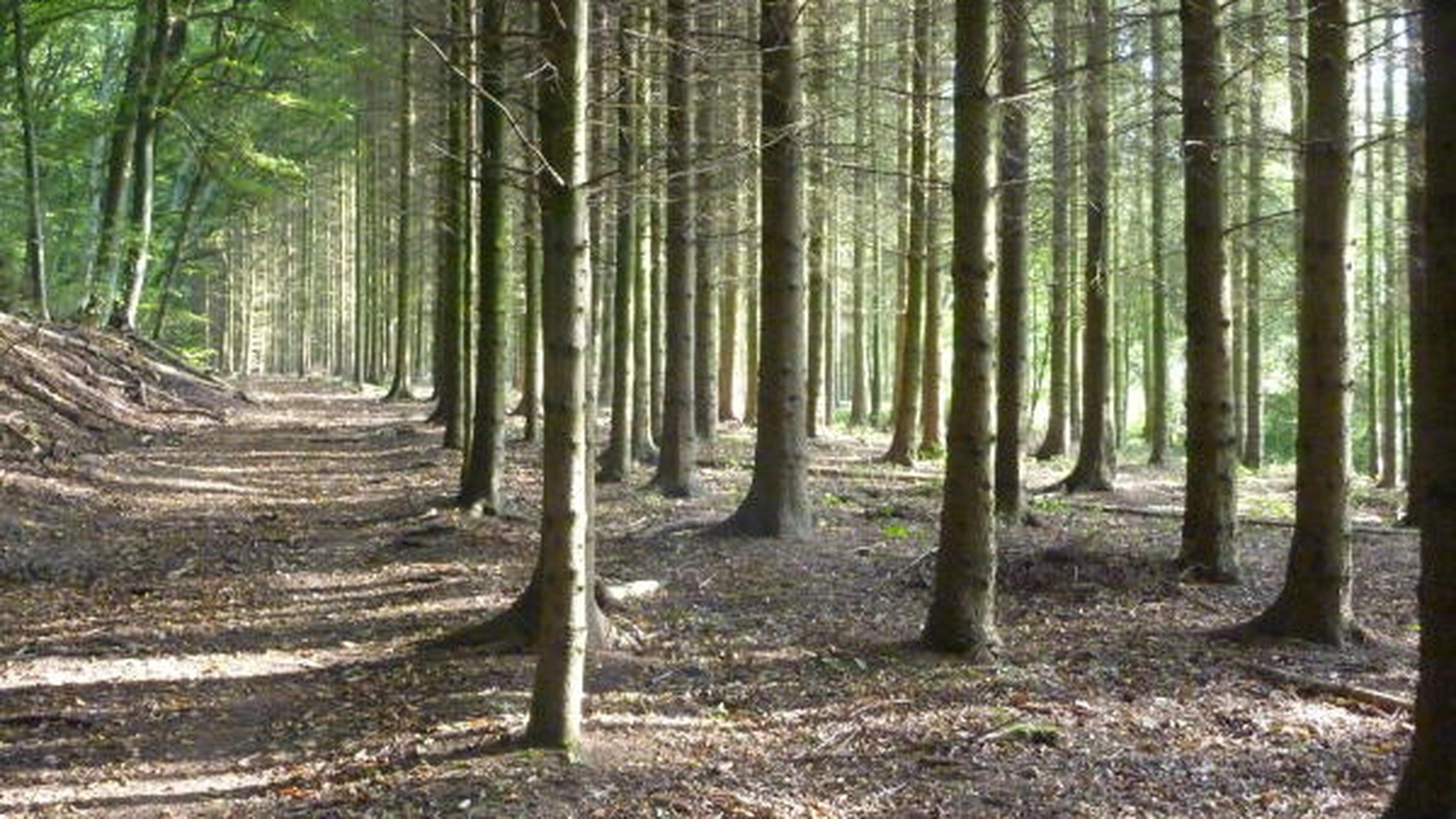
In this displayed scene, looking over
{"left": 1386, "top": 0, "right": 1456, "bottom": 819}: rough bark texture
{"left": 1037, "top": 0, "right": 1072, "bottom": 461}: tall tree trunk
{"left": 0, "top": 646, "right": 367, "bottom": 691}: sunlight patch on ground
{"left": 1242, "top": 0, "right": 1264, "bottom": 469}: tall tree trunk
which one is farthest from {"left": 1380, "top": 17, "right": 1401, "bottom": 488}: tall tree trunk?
{"left": 1386, "top": 0, "right": 1456, "bottom": 819}: rough bark texture

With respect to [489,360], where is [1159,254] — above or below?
above

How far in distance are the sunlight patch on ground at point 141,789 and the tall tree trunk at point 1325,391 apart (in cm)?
597

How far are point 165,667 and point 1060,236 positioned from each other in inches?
515

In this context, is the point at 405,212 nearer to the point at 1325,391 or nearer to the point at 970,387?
the point at 970,387

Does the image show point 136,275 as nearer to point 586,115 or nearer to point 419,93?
point 419,93

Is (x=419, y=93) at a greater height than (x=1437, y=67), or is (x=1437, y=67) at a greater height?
(x=419, y=93)

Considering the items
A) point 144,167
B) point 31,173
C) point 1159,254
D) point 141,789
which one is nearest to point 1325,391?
point 141,789

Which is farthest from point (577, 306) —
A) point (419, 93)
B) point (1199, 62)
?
point (419, 93)

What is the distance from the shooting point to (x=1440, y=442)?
13.0 feet

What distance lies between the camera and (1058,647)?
8.21m

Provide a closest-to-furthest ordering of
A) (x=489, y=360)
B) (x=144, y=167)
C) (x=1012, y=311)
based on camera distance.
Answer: (x=1012, y=311) → (x=489, y=360) → (x=144, y=167)

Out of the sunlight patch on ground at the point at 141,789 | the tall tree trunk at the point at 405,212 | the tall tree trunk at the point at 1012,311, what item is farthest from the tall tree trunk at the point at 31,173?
the sunlight patch on ground at the point at 141,789

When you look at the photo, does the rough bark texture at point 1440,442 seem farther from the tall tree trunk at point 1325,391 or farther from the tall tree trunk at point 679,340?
the tall tree trunk at point 679,340

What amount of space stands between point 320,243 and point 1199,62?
164 feet
